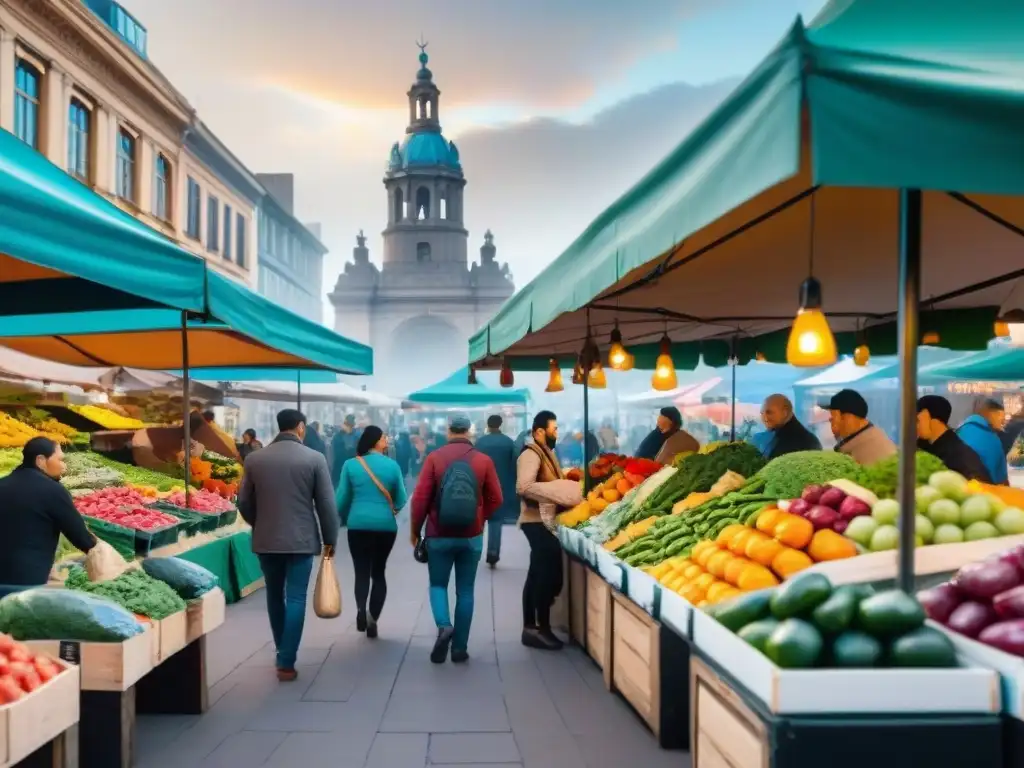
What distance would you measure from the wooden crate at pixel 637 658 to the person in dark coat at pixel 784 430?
2.89m

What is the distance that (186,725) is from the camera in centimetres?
496

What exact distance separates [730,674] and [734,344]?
7833 millimetres

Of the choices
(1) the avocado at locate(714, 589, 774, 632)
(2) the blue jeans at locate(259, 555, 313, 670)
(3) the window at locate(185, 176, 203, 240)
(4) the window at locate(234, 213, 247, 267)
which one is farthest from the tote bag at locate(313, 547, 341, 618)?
(4) the window at locate(234, 213, 247, 267)

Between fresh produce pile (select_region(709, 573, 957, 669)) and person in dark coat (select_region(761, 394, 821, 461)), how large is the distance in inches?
187

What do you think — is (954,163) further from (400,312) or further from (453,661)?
(400,312)

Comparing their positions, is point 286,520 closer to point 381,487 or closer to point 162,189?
point 381,487

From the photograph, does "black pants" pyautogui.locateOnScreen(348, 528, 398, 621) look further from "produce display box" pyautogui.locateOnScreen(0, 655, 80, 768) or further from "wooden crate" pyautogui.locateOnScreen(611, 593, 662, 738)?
"produce display box" pyautogui.locateOnScreen(0, 655, 80, 768)

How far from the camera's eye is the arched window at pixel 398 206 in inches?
2566

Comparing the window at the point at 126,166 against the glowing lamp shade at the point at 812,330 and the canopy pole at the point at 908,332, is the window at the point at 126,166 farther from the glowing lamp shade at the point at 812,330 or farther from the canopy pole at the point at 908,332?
the canopy pole at the point at 908,332

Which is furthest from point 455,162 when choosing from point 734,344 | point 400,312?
point 734,344

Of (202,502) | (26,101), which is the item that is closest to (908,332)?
(202,502)

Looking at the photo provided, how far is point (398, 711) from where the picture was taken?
16.9ft

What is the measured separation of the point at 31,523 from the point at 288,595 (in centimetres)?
170

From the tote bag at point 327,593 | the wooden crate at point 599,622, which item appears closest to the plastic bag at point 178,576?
the tote bag at point 327,593
